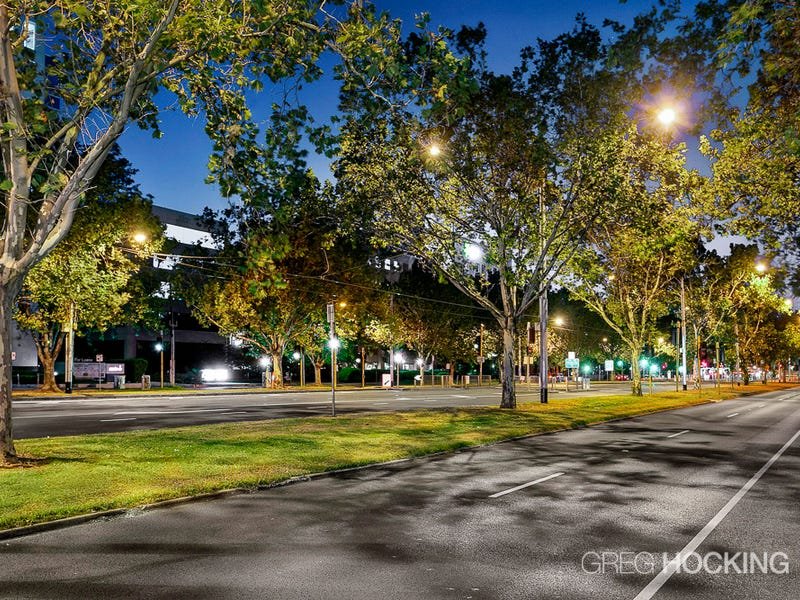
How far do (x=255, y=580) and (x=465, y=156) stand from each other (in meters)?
20.4

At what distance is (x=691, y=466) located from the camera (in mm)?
13227

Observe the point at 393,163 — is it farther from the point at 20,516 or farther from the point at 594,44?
the point at 20,516

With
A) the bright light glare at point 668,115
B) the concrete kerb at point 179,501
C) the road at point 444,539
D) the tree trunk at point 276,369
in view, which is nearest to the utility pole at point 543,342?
the concrete kerb at point 179,501

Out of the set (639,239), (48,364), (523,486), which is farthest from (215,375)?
(523,486)

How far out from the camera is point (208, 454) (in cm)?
1331

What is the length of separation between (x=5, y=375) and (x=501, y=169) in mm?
18067

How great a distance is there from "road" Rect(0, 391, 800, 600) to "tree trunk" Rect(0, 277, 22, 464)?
4251mm

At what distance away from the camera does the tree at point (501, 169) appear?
929 inches

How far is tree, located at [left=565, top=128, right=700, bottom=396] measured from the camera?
78.7ft

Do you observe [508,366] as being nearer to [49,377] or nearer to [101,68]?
[101,68]

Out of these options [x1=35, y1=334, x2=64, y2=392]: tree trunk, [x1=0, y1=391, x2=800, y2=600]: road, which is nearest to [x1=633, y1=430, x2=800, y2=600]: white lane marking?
[x1=0, y1=391, x2=800, y2=600]: road

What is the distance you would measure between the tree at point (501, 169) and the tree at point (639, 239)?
53.2 inches

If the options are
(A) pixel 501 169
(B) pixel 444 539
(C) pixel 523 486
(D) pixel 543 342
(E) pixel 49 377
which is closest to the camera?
(B) pixel 444 539


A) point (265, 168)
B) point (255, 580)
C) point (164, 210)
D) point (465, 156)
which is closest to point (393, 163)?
point (465, 156)
